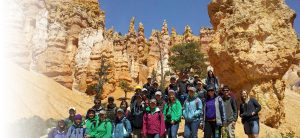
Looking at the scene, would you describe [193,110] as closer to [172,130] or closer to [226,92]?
[172,130]

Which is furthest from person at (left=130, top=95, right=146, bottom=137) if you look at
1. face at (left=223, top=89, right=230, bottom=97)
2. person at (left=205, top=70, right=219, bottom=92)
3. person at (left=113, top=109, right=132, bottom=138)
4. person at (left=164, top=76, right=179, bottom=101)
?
person at (left=205, top=70, right=219, bottom=92)

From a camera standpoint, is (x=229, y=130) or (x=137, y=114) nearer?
(x=137, y=114)

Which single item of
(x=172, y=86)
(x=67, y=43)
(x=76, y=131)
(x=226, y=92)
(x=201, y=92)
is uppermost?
(x=67, y=43)

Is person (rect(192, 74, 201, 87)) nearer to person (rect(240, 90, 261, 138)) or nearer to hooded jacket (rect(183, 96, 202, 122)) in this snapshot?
hooded jacket (rect(183, 96, 202, 122))

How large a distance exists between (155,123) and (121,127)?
942 mm

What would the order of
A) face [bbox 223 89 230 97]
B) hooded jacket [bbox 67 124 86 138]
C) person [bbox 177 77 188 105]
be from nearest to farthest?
hooded jacket [bbox 67 124 86 138]
face [bbox 223 89 230 97]
person [bbox 177 77 188 105]

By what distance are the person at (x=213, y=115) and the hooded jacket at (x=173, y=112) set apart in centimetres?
73

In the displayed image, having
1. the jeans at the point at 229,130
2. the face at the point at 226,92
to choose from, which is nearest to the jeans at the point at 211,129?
the face at the point at 226,92

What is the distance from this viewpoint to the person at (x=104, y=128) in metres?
10.5

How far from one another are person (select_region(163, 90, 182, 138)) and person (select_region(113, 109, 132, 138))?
3.59 ft

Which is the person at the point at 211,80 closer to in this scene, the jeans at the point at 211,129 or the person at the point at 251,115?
the person at the point at 251,115

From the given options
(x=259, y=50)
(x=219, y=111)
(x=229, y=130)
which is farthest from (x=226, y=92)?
(x=259, y=50)

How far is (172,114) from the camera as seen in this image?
35.4ft

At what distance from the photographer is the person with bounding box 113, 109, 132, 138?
34.7 feet
